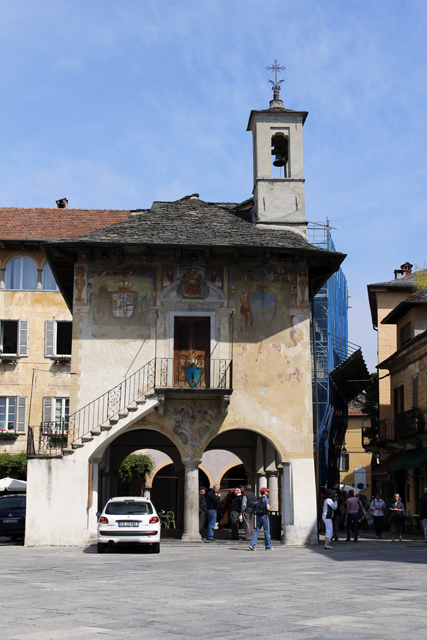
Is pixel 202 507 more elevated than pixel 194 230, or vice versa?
pixel 194 230

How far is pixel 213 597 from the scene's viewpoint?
9.83 m

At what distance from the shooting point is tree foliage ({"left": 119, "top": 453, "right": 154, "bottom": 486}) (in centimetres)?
4044

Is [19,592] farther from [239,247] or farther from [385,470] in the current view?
[385,470]

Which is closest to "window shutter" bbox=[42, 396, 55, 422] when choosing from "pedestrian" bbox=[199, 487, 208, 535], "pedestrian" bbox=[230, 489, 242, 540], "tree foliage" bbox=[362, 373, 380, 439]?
"pedestrian" bbox=[199, 487, 208, 535]

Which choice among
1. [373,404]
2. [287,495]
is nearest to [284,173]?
[287,495]

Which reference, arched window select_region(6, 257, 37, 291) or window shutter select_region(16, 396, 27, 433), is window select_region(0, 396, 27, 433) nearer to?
window shutter select_region(16, 396, 27, 433)

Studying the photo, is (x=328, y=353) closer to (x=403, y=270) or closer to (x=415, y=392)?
(x=415, y=392)

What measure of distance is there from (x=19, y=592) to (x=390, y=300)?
116ft

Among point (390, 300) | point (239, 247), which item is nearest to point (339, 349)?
point (390, 300)

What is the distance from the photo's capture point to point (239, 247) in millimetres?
23000

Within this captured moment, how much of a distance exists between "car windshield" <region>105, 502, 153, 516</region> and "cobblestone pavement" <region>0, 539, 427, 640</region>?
164cm

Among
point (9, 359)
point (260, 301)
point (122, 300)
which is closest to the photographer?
point (122, 300)

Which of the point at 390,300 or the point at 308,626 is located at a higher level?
the point at 390,300

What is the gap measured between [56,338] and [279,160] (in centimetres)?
1468
